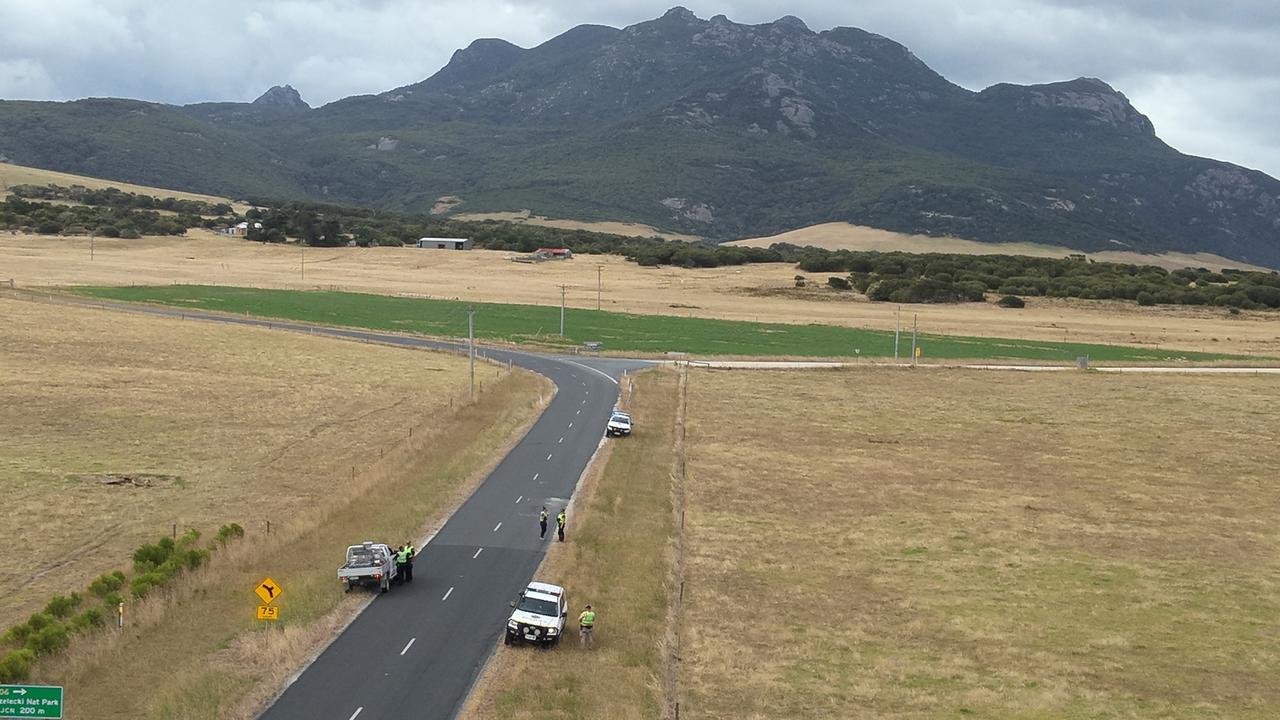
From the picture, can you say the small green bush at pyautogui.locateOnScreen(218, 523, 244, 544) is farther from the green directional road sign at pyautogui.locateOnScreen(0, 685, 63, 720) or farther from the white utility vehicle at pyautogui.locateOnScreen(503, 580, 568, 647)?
the green directional road sign at pyautogui.locateOnScreen(0, 685, 63, 720)

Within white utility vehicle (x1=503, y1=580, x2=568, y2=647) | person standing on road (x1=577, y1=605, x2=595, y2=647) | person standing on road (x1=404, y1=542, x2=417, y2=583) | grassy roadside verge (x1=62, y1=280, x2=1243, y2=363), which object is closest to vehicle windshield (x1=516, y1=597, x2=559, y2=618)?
white utility vehicle (x1=503, y1=580, x2=568, y2=647)

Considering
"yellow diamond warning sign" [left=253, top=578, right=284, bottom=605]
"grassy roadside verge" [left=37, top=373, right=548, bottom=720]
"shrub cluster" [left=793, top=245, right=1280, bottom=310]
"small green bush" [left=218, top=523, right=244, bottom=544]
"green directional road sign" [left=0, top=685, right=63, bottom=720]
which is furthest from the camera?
"shrub cluster" [left=793, top=245, right=1280, bottom=310]

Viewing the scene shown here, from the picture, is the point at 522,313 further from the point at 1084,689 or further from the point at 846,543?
the point at 1084,689

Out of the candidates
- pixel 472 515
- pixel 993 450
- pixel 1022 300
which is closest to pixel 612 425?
A: pixel 472 515

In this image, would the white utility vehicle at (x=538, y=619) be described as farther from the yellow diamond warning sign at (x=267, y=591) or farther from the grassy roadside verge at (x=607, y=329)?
the grassy roadside verge at (x=607, y=329)

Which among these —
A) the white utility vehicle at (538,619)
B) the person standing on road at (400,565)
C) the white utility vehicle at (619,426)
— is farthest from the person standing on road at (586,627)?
the white utility vehicle at (619,426)

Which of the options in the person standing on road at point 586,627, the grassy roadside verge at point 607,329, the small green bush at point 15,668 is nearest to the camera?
the small green bush at point 15,668

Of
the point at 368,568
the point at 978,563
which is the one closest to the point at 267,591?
the point at 368,568
